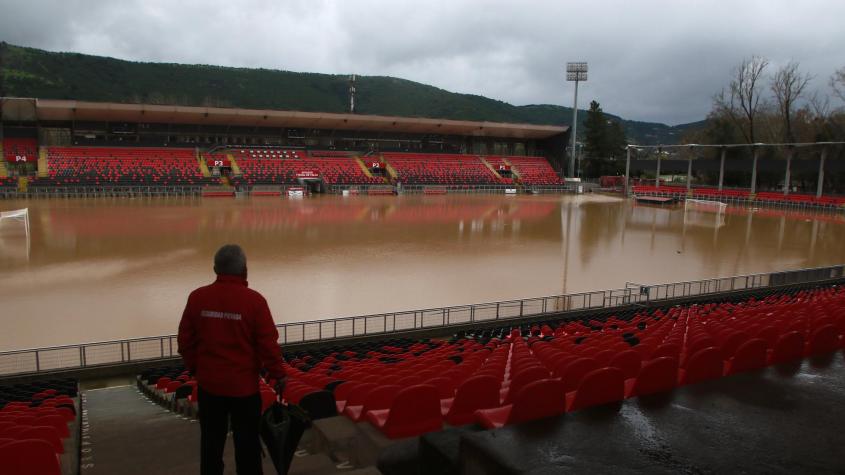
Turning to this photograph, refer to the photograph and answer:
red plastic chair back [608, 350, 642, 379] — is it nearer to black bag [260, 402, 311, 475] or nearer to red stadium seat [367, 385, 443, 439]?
red stadium seat [367, 385, 443, 439]

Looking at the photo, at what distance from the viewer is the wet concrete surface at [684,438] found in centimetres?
259

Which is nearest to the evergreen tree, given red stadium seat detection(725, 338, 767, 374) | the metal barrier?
the metal barrier

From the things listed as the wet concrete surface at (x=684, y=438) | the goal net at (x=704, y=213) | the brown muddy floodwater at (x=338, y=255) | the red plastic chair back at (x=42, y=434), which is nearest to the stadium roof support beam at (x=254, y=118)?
the brown muddy floodwater at (x=338, y=255)

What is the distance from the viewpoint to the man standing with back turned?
2818 mm

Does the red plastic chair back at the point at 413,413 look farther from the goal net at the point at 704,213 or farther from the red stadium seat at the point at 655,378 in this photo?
the goal net at the point at 704,213

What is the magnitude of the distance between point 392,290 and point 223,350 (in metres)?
12.1

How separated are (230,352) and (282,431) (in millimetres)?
489

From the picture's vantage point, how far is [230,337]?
2818 mm

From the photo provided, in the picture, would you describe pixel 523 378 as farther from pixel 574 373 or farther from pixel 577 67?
pixel 577 67

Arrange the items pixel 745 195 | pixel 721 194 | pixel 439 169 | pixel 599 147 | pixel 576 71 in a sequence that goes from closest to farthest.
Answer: pixel 745 195
pixel 721 194
pixel 439 169
pixel 576 71
pixel 599 147

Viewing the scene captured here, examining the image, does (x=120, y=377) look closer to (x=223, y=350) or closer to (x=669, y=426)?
(x=223, y=350)

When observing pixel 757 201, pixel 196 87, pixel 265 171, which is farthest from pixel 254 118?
pixel 196 87

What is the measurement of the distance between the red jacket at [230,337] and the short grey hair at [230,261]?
3cm

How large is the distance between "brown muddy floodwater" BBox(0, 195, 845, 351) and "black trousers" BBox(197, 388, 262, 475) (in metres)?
9.02
